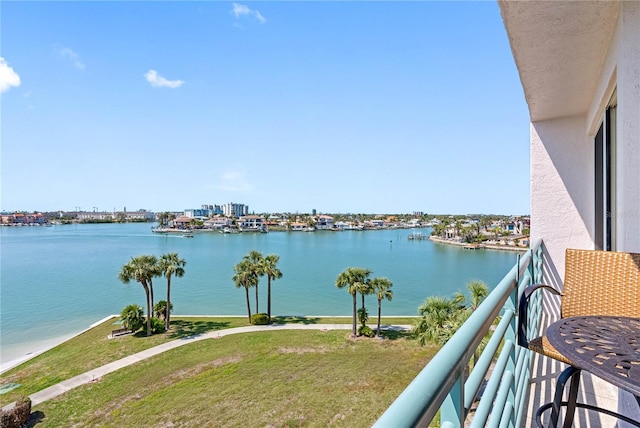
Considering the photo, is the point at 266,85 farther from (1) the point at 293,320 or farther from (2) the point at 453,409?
(2) the point at 453,409

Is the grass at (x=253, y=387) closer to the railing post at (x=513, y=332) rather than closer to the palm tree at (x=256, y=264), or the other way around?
the palm tree at (x=256, y=264)

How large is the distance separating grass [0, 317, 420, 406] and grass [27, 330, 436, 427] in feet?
5.64

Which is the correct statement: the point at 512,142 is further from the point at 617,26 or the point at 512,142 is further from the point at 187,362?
the point at 187,362

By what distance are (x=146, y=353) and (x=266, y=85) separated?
15232mm

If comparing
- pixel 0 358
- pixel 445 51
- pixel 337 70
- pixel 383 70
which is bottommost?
pixel 0 358

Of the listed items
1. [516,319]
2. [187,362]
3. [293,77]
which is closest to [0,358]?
[187,362]

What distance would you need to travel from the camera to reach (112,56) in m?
19.3

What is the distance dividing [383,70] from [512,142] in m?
5.78

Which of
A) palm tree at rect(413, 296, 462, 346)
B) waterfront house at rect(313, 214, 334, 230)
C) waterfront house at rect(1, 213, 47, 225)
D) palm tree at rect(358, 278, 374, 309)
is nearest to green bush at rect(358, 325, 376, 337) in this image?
palm tree at rect(358, 278, 374, 309)

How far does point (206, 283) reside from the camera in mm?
29625

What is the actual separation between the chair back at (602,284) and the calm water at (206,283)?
20.6m

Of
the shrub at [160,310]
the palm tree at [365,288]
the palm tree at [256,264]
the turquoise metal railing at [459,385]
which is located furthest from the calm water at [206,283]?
the turquoise metal railing at [459,385]

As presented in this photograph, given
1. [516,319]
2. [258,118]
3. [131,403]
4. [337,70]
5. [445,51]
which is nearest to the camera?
[516,319]

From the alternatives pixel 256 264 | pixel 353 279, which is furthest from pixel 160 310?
pixel 353 279
